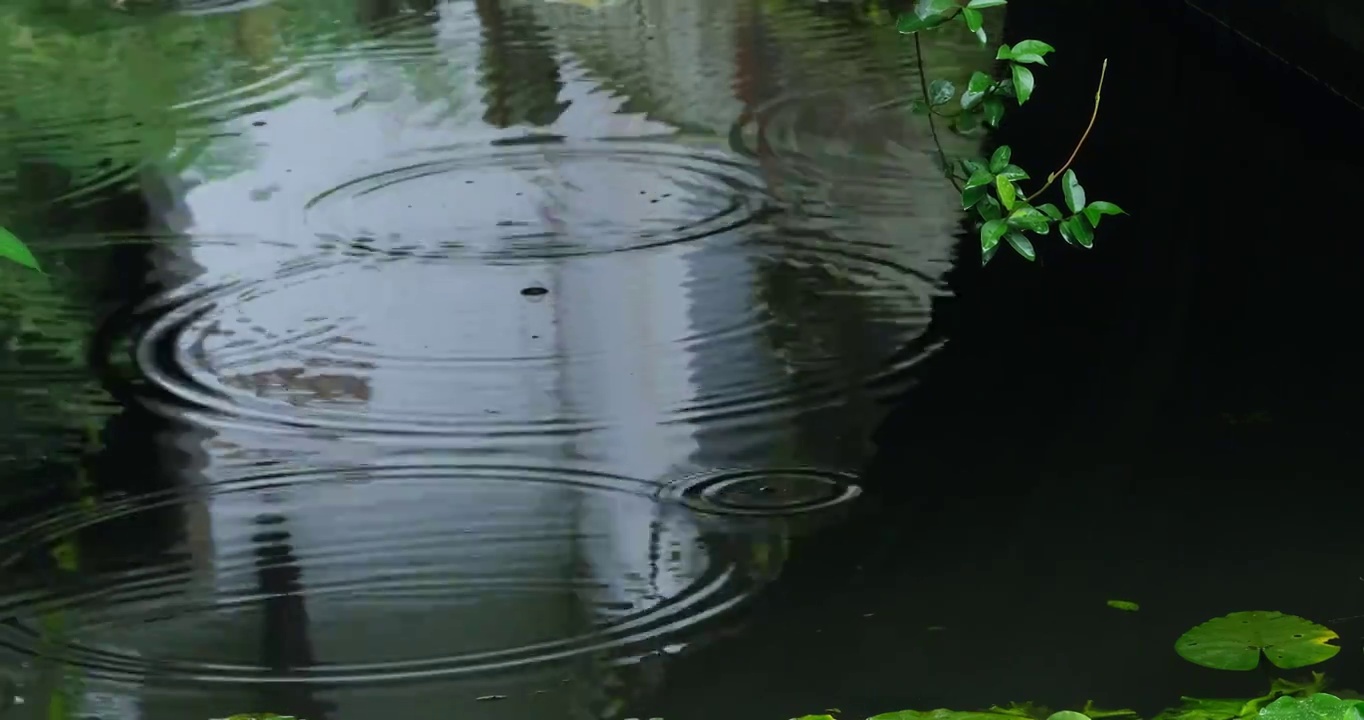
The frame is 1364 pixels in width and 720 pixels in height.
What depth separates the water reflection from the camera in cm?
233

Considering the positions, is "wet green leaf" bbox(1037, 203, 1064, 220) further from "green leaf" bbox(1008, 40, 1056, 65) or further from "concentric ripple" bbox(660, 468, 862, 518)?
Answer: "concentric ripple" bbox(660, 468, 862, 518)

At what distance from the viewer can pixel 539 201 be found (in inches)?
158

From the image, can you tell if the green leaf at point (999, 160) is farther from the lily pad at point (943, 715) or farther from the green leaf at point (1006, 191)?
the lily pad at point (943, 715)

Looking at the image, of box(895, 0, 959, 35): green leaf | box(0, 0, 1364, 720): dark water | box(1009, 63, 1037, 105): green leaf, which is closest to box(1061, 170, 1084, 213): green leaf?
box(1009, 63, 1037, 105): green leaf

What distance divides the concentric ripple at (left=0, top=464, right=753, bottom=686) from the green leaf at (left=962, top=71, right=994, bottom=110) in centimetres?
87

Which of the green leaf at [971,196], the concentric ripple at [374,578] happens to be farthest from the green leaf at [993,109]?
the concentric ripple at [374,578]

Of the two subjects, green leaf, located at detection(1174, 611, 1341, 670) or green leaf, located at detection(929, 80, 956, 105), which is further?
green leaf, located at detection(929, 80, 956, 105)

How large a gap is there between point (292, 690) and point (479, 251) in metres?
1.71

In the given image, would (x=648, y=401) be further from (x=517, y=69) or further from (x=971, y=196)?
(x=517, y=69)

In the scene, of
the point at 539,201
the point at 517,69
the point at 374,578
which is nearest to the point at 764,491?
the point at 374,578

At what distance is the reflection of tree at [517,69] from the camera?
4793 mm

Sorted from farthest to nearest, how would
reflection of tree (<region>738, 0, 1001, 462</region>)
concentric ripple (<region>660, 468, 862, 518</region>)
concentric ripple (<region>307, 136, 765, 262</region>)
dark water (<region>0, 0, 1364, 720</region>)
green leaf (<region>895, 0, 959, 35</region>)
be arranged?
concentric ripple (<region>307, 136, 765, 262</region>), reflection of tree (<region>738, 0, 1001, 462</region>), concentric ripple (<region>660, 468, 862, 518</region>), dark water (<region>0, 0, 1364, 720</region>), green leaf (<region>895, 0, 959, 35</region>)

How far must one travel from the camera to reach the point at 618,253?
12.1 ft

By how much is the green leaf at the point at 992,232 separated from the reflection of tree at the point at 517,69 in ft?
9.24
